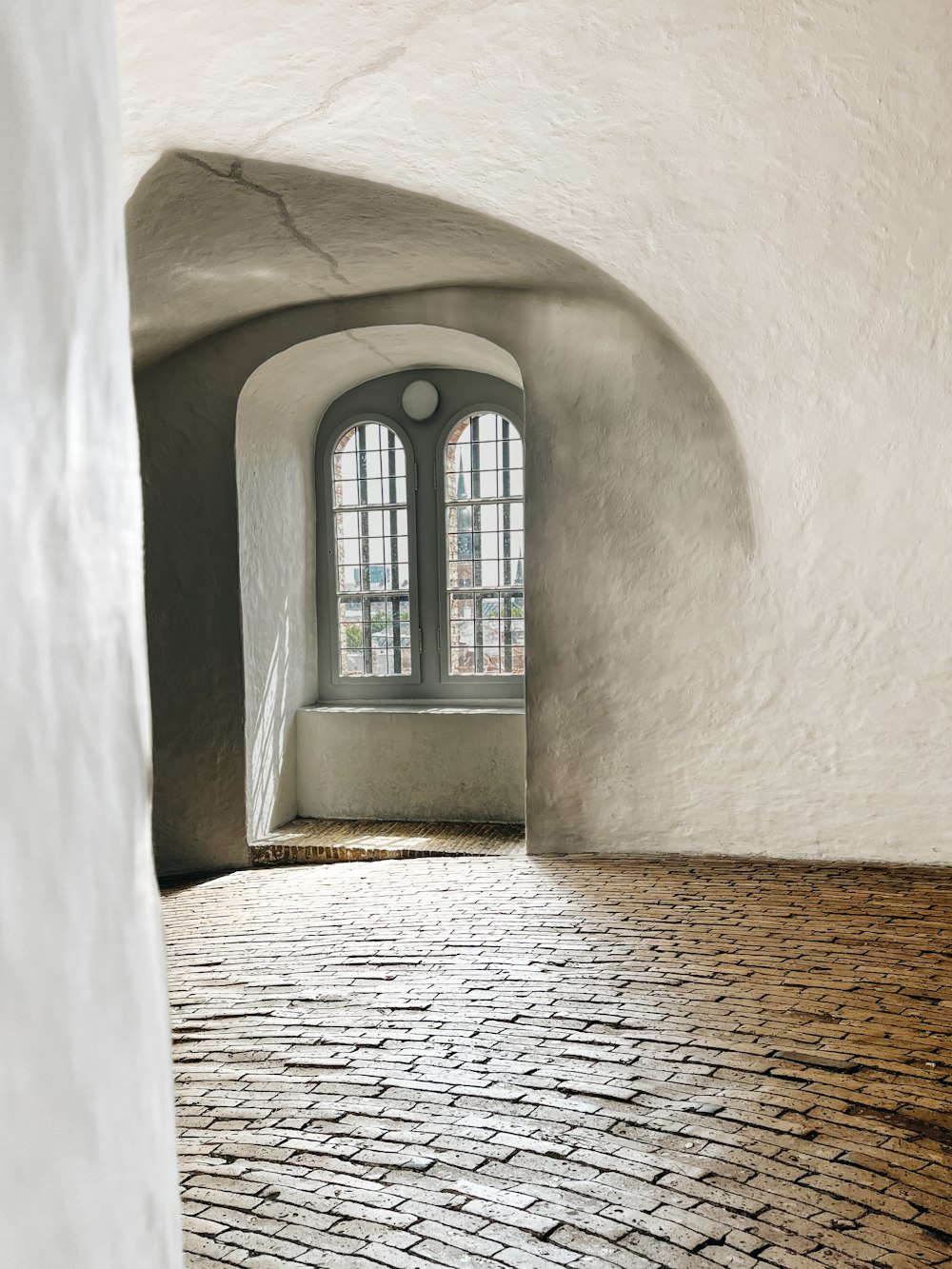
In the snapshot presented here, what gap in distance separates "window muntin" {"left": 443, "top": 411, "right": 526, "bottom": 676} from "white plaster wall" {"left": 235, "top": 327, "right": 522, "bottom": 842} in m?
0.73

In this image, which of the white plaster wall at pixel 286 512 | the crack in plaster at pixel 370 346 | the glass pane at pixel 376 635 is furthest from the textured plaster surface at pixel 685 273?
the glass pane at pixel 376 635

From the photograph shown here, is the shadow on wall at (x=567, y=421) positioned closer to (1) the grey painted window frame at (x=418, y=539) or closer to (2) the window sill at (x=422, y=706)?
(1) the grey painted window frame at (x=418, y=539)

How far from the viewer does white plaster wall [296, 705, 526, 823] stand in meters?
9.26

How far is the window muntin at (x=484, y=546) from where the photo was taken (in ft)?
32.7

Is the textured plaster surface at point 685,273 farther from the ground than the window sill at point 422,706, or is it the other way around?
the textured plaster surface at point 685,273

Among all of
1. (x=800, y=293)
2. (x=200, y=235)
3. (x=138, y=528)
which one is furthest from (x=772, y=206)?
(x=138, y=528)

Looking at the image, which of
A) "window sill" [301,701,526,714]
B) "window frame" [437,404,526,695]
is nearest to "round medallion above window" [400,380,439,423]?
"window frame" [437,404,526,695]

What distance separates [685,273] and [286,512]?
15.9ft

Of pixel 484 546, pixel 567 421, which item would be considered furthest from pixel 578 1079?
pixel 484 546

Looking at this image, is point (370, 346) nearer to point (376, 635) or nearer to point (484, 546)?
point (484, 546)

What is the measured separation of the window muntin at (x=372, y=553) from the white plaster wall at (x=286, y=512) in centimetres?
31

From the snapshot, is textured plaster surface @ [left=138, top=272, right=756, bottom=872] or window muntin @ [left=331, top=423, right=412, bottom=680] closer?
textured plaster surface @ [left=138, top=272, right=756, bottom=872]

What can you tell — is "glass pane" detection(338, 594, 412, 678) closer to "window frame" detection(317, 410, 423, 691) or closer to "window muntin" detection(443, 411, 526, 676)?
"window frame" detection(317, 410, 423, 691)

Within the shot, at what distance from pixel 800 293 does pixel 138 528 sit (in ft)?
18.3
